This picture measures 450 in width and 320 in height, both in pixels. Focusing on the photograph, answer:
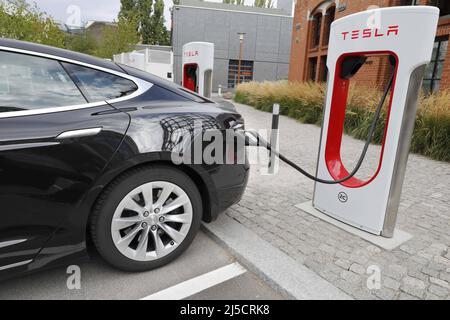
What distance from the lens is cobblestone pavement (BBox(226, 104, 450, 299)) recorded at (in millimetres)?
2315

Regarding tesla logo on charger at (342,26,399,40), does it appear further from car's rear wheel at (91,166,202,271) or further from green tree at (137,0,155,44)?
green tree at (137,0,155,44)

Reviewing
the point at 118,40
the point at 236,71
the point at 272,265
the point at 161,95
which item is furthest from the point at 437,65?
the point at 236,71

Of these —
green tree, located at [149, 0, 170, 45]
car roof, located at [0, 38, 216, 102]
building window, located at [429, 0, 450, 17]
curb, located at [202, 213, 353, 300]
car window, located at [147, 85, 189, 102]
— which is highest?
green tree, located at [149, 0, 170, 45]

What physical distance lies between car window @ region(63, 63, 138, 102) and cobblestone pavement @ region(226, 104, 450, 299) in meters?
1.74

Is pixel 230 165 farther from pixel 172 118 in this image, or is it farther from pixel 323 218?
pixel 323 218

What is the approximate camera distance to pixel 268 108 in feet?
43.0

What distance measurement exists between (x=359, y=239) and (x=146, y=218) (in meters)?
1.94

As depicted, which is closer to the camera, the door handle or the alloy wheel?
the door handle

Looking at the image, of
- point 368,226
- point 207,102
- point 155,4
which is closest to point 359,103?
point 368,226

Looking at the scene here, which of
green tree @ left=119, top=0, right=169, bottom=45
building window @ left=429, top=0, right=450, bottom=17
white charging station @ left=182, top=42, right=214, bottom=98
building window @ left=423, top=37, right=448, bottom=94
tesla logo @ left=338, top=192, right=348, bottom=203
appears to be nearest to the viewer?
tesla logo @ left=338, top=192, right=348, bottom=203

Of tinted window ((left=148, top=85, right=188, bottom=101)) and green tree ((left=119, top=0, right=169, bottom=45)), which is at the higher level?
green tree ((left=119, top=0, right=169, bottom=45))

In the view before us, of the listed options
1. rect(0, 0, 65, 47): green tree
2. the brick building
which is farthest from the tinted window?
rect(0, 0, 65, 47): green tree

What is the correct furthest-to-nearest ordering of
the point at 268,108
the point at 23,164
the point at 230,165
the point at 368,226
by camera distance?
the point at 268,108 → the point at 368,226 → the point at 230,165 → the point at 23,164
